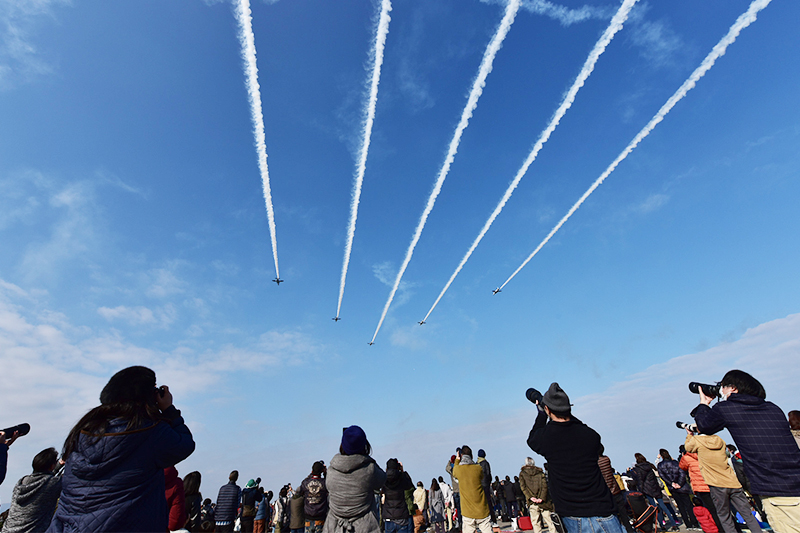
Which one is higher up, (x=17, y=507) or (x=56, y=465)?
(x=56, y=465)

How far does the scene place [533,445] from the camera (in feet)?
16.5

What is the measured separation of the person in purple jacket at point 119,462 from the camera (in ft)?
10.2

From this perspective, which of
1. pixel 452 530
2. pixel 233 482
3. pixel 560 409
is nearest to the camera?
pixel 560 409

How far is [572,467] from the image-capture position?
4535 millimetres

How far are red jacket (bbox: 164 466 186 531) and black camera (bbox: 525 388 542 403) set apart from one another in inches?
236

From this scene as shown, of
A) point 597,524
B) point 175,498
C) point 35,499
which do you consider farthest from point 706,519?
point 35,499

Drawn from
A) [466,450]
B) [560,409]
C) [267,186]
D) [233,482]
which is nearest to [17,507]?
[233,482]

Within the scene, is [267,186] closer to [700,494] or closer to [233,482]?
[233,482]

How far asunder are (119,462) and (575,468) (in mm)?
4595

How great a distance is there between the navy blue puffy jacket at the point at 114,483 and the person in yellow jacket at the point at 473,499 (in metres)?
8.19

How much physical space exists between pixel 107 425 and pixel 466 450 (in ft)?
30.2

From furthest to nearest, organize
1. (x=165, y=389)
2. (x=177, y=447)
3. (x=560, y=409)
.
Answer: (x=560, y=409) < (x=165, y=389) < (x=177, y=447)

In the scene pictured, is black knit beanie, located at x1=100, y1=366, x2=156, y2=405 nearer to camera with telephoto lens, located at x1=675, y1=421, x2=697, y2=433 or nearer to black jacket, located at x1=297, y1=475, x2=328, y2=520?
black jacket, located at x1=297, y1=475, x2=328, y2=520

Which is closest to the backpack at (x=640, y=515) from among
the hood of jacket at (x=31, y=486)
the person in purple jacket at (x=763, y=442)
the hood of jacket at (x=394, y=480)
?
the person in purple jacket at (x=763, y=442)
